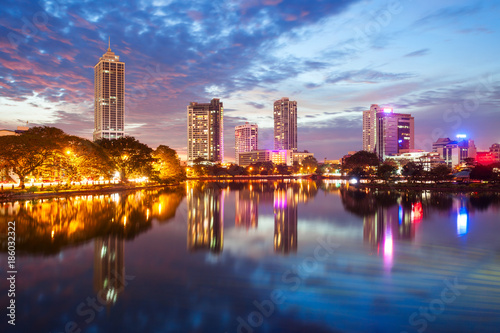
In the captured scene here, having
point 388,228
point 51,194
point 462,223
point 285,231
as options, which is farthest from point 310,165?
point 285,231

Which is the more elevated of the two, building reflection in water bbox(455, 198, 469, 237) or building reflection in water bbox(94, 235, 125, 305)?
building reflection in water bbox(94, 235, 125, 305)

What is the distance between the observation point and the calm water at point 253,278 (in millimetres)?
7441

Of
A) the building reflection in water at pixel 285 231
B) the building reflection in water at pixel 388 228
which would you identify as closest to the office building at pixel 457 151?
the building reflection in water at pixel 388 228

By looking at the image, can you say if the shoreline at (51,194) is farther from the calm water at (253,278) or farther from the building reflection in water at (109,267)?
the building reflection in water at (109,267)

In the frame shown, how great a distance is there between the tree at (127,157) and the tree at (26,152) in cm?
1278

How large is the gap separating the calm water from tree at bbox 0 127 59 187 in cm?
2342

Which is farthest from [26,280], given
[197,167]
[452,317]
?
[197,167]

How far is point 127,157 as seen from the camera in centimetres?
5628

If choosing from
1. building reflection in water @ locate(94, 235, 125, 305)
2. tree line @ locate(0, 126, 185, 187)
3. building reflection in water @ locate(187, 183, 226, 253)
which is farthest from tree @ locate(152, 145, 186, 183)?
building reflection in water @ locate(94, 235, 125, 305)

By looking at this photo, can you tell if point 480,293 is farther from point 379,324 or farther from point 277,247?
point 277,247

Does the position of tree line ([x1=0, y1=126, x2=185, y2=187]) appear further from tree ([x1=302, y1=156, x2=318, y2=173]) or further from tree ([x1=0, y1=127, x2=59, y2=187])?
tree ([x1=302, y1=156, x2=318, y2=173])

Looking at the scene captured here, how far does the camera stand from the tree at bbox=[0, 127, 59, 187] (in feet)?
124

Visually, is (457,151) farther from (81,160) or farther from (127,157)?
(81,160)

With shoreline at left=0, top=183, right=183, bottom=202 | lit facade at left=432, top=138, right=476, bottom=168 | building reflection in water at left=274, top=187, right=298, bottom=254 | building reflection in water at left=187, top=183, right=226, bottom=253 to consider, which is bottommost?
building reflection in water at left=274, top=187, right=298, bottom=254
